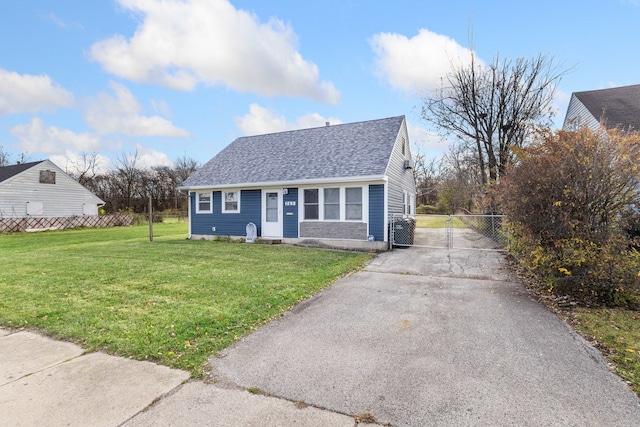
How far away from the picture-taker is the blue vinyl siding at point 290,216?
40.5 feet

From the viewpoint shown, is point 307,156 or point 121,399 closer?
point 121,399

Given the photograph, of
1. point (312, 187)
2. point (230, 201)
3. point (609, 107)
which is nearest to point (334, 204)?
point (312, 187)

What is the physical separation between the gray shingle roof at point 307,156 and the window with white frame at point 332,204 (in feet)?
2.02

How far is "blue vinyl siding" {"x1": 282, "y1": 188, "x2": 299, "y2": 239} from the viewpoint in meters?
12.3

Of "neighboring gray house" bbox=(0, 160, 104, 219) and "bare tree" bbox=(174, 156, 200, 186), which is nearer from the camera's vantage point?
"neighboring gray house" bbox=(0, 160, 104, 219)

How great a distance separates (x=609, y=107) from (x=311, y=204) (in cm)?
1339

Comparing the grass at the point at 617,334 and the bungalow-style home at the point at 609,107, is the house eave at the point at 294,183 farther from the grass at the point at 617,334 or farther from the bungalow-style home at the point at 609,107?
the bungalow-style home at the point at 609,107

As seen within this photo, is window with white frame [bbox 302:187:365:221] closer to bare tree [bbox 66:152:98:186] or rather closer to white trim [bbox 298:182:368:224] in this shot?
white trim [bbox 298:182:368:224]

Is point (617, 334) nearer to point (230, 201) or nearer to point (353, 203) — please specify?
point (353, 203)

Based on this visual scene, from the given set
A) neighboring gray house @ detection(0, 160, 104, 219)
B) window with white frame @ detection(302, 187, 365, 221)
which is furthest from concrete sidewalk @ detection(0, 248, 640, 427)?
neighboring gray house @ detection(0, 160, 104, 219)

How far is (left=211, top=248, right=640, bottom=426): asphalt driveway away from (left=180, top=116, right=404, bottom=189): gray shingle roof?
6839mm

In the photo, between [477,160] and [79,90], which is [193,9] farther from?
[477,160]

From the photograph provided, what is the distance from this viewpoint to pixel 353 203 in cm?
1149

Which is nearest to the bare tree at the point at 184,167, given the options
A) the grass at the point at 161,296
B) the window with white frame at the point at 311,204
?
the grass at the point at 161,296
